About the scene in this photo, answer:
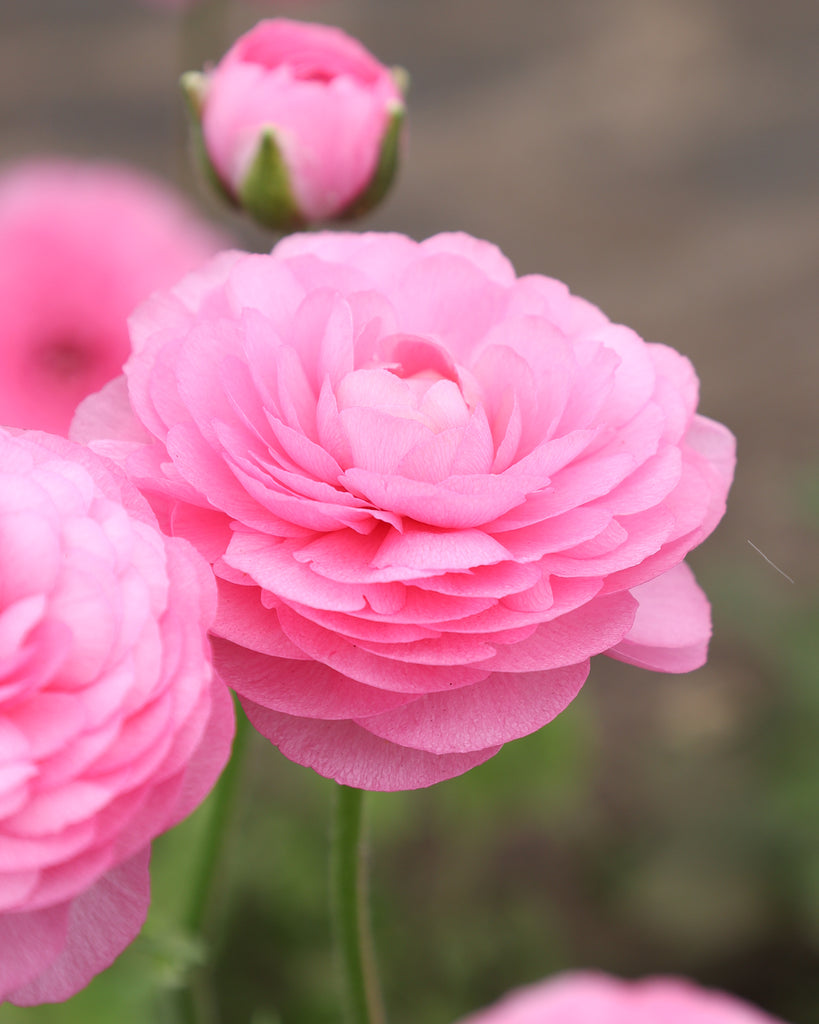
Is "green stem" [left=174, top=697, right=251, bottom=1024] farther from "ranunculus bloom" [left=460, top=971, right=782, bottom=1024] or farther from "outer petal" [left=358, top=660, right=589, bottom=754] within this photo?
"outer petal" [left=358, top=660, right=589, bottom=754]

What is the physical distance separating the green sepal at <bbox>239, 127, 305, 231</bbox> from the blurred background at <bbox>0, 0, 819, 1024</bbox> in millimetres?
294

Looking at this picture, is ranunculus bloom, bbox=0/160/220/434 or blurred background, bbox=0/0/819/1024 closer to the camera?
ranunculus bloom, bbox=0/160/220/434

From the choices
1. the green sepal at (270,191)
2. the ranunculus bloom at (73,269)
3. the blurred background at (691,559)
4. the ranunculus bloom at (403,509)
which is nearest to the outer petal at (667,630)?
the ranunculus bloom at (403,509)

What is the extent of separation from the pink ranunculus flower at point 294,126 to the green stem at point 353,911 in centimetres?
36

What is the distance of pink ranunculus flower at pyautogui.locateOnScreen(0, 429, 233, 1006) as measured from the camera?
1.04 feet

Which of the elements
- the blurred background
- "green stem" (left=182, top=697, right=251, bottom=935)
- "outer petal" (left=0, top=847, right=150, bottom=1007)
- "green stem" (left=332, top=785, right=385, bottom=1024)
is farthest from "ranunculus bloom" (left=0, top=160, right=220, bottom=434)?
"outer petal" (left=0, top=847, right=150, bottom=1007)

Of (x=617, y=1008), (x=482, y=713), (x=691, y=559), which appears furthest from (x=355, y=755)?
(x=691, y=559)

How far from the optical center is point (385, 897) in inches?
50.9

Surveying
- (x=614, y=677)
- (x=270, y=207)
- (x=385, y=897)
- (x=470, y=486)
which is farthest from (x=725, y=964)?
(x=470, y=486)

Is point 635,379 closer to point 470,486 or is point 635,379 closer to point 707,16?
point 470,486

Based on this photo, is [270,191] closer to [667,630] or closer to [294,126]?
[294,126]

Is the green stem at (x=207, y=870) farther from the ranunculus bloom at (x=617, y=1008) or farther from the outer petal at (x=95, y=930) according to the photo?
the outer petal at (x=95, y=930)

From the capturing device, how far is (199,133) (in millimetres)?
710

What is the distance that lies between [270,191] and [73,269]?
388 millimetres
